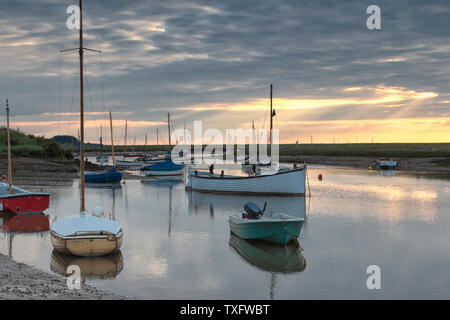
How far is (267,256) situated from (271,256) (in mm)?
160

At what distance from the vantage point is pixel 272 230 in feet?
62.1

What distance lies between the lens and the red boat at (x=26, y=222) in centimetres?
2277

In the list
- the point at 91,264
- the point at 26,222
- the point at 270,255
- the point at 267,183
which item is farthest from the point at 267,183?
the point at 91,264

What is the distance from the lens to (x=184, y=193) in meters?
42.2

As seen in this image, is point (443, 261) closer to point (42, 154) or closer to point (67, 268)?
point (67, 268)

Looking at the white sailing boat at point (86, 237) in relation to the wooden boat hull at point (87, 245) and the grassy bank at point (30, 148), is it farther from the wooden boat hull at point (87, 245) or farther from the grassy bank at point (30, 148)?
the grassy bank at point (30, 148)

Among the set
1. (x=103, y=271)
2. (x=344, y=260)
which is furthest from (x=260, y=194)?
(x=103, y=271)

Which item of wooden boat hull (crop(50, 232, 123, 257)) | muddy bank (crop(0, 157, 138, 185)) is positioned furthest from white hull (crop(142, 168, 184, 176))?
wooden boat hull (crop(50, 232, 123, 257))

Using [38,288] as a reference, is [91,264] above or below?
below

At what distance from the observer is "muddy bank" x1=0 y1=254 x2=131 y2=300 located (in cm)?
1135

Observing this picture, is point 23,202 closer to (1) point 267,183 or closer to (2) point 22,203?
(2) point 22,203

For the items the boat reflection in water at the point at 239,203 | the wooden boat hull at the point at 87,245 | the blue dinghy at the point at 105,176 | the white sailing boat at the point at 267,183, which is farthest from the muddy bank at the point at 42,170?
the wooden boat hull at the point at 87,245

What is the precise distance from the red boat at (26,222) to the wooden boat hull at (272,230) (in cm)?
1051
